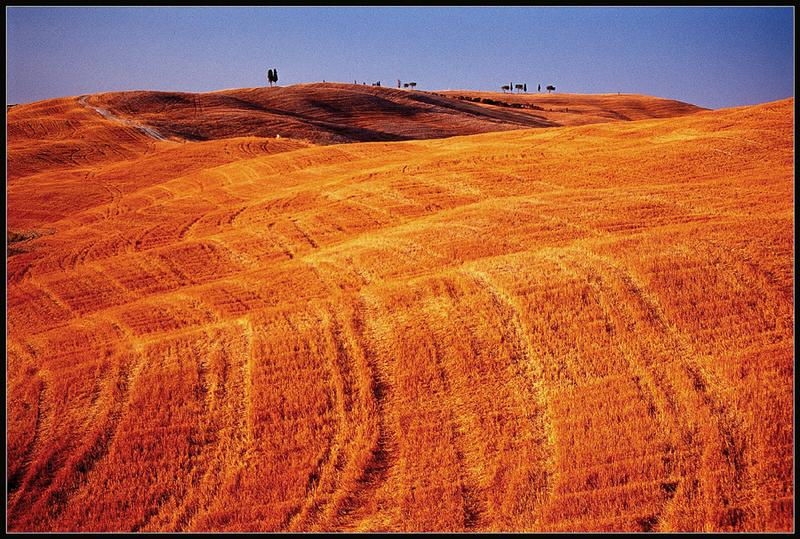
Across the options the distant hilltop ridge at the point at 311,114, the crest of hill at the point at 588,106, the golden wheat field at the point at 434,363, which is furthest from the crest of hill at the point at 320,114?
the golden wheat field at the point at 434,363

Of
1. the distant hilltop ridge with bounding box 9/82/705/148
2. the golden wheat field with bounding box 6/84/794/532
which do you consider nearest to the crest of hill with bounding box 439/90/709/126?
the distant hilltop ridge with bounding box 9/82/705/148

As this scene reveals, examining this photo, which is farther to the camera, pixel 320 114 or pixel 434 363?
pixel 320 114

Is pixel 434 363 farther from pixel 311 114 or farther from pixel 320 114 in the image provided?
pixel 311 114

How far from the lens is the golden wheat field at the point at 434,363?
23.0 feet

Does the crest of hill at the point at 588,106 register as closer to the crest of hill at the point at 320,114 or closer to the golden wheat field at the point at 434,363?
the crest of hill at the point at 320,114

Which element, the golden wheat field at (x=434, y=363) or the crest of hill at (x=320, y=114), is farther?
the crest of hill at (x=320, y=114)

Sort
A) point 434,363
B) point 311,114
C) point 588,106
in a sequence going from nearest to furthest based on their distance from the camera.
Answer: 1. point 434,363
2. point 311,114
3. point 588,106

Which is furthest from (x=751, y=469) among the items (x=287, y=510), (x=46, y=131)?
(x=46, y=131)

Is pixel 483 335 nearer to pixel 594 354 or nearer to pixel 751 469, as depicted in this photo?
pixel 594 354

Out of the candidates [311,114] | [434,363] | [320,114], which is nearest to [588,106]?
[320,114]

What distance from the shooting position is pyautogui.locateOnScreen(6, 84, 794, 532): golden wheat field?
23.0 ft

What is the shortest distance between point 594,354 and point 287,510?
5.35 m

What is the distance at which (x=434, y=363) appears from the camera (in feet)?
30.2

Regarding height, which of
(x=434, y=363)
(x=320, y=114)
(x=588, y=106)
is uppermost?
(x=588, y=106)
